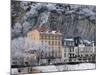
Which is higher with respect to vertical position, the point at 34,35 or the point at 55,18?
the point at 55,18

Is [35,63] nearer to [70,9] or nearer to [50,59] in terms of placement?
[50,59]

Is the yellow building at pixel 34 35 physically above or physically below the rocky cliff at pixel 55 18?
below

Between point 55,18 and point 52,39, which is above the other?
point 55,18

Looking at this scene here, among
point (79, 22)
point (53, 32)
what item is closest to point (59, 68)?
point (53, 32)

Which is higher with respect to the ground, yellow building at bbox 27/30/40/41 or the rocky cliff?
the rocky cliff

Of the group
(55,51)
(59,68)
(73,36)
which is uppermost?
(73,36)

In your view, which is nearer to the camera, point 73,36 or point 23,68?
point 23,68

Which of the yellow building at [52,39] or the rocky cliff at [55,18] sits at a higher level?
the rocky cliff at [55,18]

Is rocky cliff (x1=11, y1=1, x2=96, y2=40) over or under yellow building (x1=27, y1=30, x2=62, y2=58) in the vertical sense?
over
